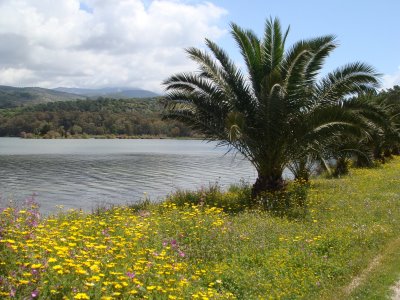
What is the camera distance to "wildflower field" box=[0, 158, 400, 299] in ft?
16.7

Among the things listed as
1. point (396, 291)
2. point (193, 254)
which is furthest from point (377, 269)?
point (193, 254)

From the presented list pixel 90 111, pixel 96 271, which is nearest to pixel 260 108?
pixel 96 271

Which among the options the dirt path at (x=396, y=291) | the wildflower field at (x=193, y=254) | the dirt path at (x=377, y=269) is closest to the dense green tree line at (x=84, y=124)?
the wildflower field at (x=193, y=254)

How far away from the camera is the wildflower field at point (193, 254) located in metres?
5.09

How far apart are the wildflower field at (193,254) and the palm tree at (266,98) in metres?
3.11

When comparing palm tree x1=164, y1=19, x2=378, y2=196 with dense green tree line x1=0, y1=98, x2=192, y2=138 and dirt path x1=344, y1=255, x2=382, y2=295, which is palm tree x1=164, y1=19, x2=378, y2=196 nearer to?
dirt path x1=344, y1=255, x2=382, y2=295

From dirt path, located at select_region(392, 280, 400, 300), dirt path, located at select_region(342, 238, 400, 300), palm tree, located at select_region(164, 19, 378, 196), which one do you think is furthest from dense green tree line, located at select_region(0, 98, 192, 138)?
dirt path, located at select_region(392, 280, 400, 300)

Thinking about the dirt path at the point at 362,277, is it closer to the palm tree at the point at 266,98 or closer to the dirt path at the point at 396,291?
the dirt path at the point at 396,291

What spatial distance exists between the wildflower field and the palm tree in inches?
123

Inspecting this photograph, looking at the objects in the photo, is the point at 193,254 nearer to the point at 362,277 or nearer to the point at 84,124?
the point at 362,277

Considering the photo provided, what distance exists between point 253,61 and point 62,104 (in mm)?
160623

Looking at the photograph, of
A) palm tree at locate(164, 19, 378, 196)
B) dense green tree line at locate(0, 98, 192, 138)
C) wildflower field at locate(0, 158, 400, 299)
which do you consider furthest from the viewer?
dense green tree line at locate(0, 98, 192, 138)

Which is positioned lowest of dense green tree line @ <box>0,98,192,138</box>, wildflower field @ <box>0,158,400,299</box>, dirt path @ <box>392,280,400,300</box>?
dirt path @ <box>392,280,400,300</box>

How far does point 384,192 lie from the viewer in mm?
16422
